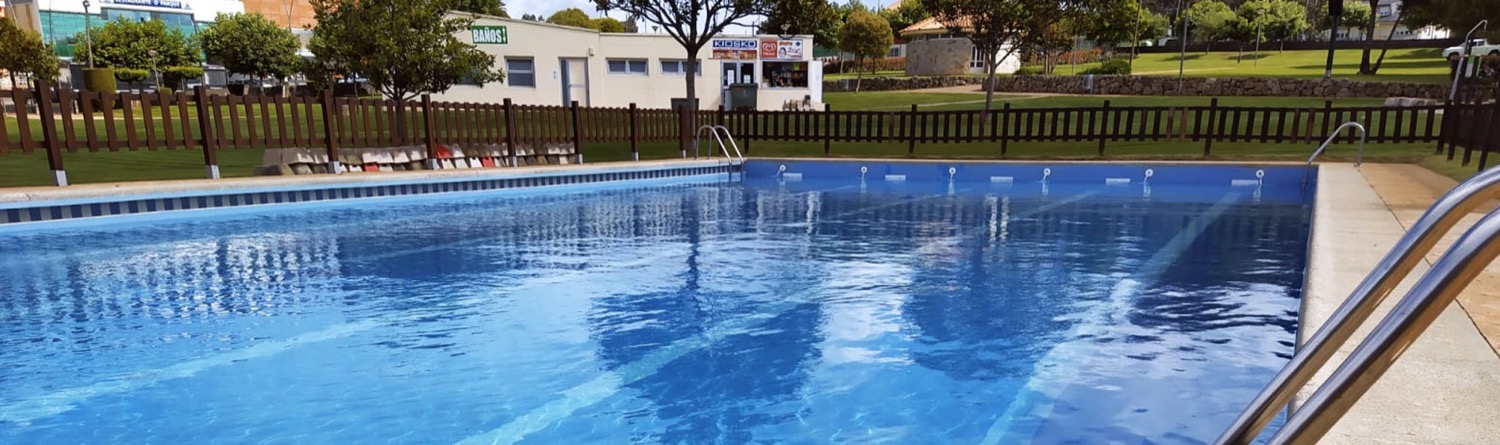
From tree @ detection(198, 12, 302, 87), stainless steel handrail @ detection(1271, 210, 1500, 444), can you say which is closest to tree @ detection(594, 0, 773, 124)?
stainless steel handrail @ detection(1271, 210, 1500, 444)

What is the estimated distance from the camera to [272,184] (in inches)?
391

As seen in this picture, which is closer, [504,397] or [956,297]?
[504,397]

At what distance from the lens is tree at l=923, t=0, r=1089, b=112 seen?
18609mm

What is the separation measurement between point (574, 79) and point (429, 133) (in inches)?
606

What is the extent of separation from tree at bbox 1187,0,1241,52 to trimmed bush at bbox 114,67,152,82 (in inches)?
2702

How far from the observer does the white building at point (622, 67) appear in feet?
85.8

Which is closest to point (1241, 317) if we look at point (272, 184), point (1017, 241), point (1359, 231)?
point (1359, 231)

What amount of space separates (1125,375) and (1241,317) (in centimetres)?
150

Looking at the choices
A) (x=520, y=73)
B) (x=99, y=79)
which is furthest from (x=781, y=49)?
(x=99, y=79)

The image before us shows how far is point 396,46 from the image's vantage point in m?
12.8

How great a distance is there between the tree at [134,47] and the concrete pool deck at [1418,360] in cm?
4971

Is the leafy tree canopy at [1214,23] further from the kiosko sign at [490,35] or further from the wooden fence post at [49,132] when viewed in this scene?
the wooden fence post at [49,132]

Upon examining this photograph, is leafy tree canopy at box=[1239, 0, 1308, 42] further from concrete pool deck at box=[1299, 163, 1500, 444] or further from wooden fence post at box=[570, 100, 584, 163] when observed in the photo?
concrete pool deck at box=[1299, 163, 1500, 444]

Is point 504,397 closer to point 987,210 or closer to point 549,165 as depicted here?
point 987,210
